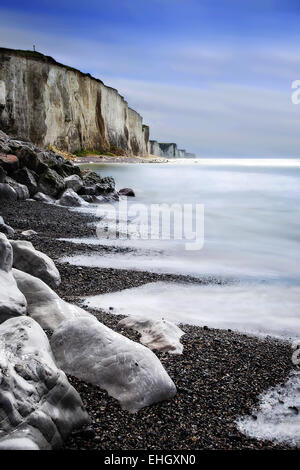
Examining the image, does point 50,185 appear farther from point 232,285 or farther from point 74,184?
point 232,285

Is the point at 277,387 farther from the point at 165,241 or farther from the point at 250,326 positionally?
the point at 165,241

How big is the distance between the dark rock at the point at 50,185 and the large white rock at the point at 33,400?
1083cm

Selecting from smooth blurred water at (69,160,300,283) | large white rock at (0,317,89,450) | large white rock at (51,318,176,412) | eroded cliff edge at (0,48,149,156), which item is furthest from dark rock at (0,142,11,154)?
eroded cliff edge at (0,48,149,156)

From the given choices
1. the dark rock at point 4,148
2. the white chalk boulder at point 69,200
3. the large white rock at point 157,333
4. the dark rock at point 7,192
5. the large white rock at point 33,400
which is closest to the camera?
the large white rock at point 33,400

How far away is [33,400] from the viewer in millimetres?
2258

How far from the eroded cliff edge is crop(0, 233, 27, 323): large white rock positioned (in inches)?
1043

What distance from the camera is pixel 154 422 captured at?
2564 millimetres

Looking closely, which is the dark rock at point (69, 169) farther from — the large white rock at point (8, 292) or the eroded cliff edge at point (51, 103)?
the eroded cliff edge at point (51, 103)

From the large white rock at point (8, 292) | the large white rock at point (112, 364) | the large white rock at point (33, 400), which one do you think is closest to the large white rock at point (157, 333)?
the large white rock at point (112, 364)

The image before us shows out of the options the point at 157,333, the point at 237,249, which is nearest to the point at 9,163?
the point at 237,249

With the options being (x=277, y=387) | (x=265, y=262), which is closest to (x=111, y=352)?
(x=277, y=387)

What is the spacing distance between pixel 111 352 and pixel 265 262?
17.5ft

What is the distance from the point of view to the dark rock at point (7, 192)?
11.2 meters

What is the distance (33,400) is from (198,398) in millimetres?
1123
